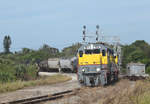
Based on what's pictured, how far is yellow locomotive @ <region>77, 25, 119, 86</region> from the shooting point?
17.2m

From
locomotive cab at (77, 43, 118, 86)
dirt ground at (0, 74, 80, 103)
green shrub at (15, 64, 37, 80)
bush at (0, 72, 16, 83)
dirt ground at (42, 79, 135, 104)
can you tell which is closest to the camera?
dirt ground at (42, 79, 135, 104)

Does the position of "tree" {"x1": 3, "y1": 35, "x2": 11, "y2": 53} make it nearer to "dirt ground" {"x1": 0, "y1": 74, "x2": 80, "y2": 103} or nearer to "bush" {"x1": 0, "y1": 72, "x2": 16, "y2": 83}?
"bush" {"x1": 0, "y1": 72, "x2": 16, "y2": 83}

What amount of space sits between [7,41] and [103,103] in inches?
4094

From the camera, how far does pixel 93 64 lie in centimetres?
1747

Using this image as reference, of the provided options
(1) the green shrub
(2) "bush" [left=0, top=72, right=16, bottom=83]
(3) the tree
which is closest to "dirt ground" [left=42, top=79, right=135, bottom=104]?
(2) "bush" [left=0, top=72, right=16, bottom=83]

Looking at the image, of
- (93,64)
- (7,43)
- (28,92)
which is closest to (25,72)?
(28,92)

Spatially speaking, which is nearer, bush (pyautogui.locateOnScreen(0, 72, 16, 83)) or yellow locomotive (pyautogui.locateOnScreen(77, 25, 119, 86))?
yellow locomotive (pyautogui.locateOnScreen(77, 25, 119, 86))

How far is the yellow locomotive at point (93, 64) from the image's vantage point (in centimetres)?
1723

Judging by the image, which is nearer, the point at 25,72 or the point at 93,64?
the point at 93,64

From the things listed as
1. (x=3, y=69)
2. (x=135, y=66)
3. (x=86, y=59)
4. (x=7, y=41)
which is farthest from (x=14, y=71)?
(x=7, y=41)

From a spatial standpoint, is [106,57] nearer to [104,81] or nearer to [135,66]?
[104,81]

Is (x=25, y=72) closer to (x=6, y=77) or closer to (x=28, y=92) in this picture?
(x=6, y=77)

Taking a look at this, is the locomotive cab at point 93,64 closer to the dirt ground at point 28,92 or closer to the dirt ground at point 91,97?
the dirt ground at point 28,92

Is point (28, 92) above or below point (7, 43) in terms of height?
below
